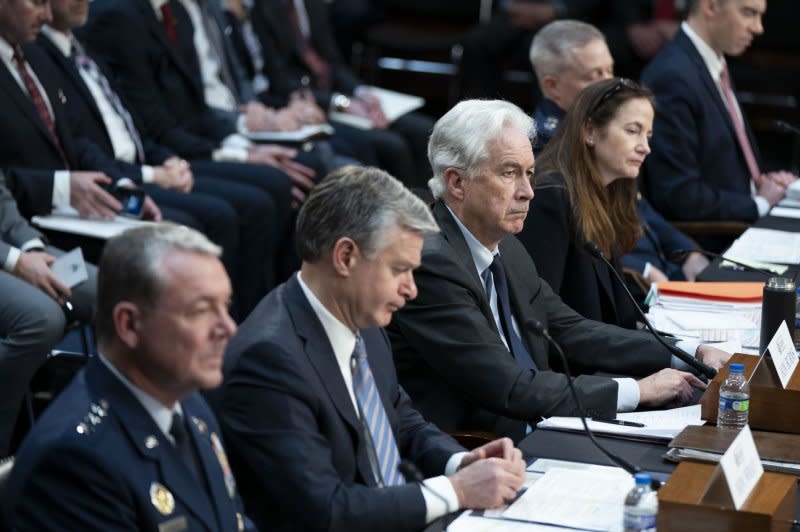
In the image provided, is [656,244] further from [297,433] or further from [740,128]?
[297,433]

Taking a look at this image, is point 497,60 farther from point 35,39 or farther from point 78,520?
point 78,520

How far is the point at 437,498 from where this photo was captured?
7.88ft

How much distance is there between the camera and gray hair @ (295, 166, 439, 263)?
2.44m

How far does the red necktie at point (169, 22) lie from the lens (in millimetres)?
5672

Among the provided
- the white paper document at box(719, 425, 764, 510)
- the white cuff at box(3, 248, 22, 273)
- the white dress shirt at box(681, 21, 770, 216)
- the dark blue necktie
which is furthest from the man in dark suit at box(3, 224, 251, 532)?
the white dress shirt at box(681, 21, 770, 216)

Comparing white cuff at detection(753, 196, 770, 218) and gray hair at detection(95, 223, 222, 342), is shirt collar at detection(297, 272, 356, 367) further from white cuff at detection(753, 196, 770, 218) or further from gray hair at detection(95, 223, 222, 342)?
white cuff at detection(753, 196, 770, 218)

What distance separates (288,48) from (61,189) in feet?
8.92

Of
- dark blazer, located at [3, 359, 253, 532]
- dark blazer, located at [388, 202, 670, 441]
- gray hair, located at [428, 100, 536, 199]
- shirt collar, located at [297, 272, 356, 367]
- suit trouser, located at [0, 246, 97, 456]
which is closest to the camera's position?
dark blazer, located at [3, 359, 253, 532]

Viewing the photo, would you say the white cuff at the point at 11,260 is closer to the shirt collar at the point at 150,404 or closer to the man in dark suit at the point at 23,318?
the man in dark suit at the point at 23,318

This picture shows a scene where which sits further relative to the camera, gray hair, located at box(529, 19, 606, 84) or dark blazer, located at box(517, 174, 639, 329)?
gray hair, located at box(529, 19, 606, 84)

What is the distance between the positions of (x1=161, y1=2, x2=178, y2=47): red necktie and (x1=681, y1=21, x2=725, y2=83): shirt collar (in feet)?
6.81

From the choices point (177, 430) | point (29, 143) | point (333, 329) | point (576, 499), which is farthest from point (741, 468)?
point (29, 143)

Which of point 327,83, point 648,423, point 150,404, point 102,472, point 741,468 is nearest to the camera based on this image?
point 102,472

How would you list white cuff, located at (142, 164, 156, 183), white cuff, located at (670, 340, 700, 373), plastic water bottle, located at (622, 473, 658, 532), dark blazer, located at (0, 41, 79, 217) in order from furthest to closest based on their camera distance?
1. white cuff, located at (142, 164, 156, 183)
2. dark blazer, located at (0, 41, 79, 217)
3. white cuff, located at (670, 340, 700, 373)
4. plastic water bottle, located at (622, 473, 658, 532)
